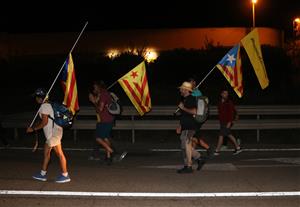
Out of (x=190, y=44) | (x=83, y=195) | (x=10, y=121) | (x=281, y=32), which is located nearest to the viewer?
(x=83, y=195)

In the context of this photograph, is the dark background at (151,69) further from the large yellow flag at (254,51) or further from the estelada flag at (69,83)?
the estelada flag at (69,83)

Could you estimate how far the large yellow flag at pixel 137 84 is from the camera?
1188 cm

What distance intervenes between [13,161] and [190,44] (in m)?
27.3

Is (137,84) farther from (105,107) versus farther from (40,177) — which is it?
(40,177)

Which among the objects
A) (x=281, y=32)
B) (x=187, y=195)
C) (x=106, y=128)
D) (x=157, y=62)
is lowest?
(x=187, y=195)

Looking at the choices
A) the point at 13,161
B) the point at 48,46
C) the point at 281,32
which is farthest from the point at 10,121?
the point at 281,32

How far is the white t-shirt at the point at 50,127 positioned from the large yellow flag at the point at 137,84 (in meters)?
3.29

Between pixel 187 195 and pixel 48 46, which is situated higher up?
pixel 48 46

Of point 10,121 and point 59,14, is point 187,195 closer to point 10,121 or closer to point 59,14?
point 10,121

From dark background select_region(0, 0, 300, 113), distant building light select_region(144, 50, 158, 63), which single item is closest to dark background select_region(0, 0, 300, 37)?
dark background select_region(0, 0, 300, 113)

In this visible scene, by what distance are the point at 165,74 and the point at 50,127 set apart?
52.5 ft

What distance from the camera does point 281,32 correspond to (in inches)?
1694

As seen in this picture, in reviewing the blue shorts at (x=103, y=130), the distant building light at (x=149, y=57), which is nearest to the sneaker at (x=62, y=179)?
the blue shorts at (x=103, y=130)

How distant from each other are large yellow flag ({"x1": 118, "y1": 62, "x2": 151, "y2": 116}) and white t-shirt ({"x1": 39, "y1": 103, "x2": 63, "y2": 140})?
3285mm
